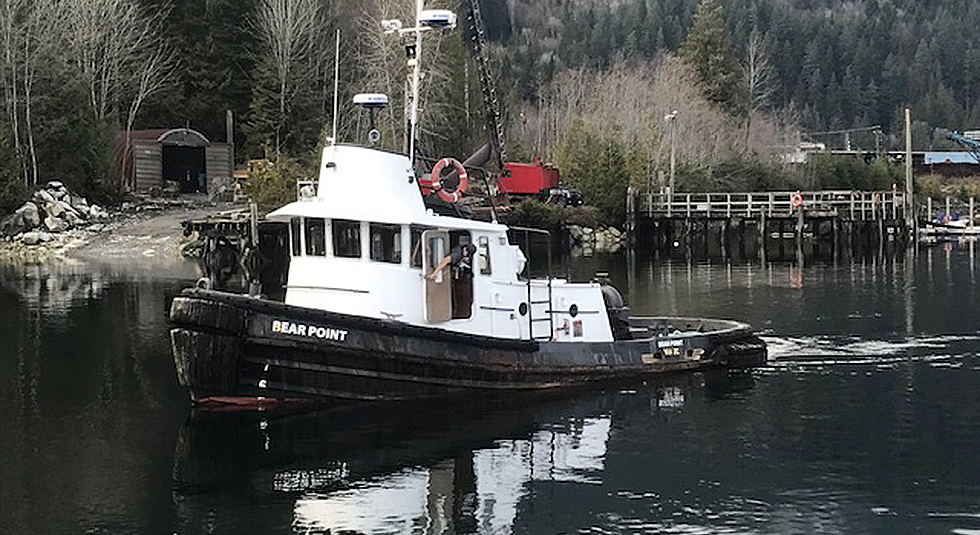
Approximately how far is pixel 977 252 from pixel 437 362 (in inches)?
2055

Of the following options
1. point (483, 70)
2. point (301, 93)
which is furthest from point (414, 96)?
point (301, 93)

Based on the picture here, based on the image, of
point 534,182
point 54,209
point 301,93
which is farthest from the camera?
point 301,93

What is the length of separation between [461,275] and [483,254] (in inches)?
27.6

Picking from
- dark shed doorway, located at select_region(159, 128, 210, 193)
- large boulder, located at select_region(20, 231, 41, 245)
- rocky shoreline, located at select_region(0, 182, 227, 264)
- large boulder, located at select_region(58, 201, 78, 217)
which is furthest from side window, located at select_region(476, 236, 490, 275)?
dark shed doorway, located at select_region(159, 128, 210, 193)

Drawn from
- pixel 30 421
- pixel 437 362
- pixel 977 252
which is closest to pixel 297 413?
pixel 437 362

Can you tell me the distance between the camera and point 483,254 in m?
23.4

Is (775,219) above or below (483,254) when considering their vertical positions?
above

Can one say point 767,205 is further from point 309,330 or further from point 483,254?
point 309,330

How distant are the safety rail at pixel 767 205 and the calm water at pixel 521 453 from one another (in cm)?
4181

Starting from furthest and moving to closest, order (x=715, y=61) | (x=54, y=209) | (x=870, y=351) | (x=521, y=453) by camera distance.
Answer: (x=715, y=61) → (x=54, y=209) → (x=870, y=351) → (x=521, y=453)

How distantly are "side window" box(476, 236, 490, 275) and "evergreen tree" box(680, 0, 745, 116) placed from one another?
7988 cm

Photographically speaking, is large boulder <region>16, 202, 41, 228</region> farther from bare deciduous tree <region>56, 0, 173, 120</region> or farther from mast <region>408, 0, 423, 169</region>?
mast <region>408, 0, 423, 169</region>

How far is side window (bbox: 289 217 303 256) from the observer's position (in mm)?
22734

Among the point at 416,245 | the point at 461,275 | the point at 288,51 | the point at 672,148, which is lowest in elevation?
the point at 461,275
